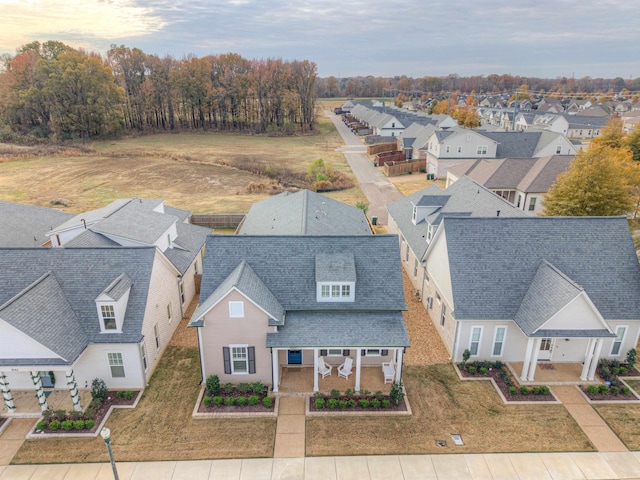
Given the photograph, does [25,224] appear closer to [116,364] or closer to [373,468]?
[116,364]

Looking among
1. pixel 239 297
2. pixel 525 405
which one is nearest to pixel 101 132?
pixel 239 297

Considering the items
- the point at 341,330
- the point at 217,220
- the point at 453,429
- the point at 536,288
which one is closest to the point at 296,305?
the point at 341,330

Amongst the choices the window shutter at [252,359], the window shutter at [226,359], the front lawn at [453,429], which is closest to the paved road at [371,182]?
the front lawn at [453,429]

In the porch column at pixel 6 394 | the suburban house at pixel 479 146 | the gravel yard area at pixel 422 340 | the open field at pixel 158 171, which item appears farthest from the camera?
the suburban house at pixel 479 146

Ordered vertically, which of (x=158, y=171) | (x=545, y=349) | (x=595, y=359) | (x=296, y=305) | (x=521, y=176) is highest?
(x=521, y=176)

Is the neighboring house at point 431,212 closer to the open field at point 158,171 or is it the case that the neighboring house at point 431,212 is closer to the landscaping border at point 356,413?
the landscaping border at point 356,413

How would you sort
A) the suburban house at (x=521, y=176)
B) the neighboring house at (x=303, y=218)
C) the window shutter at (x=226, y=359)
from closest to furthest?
the window shutter at (x=226, y=359)
the neighboring house at (x=303, y=218)
the suburban house at (x=521, y=176)

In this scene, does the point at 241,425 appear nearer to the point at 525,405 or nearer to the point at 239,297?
the point at 239,297
